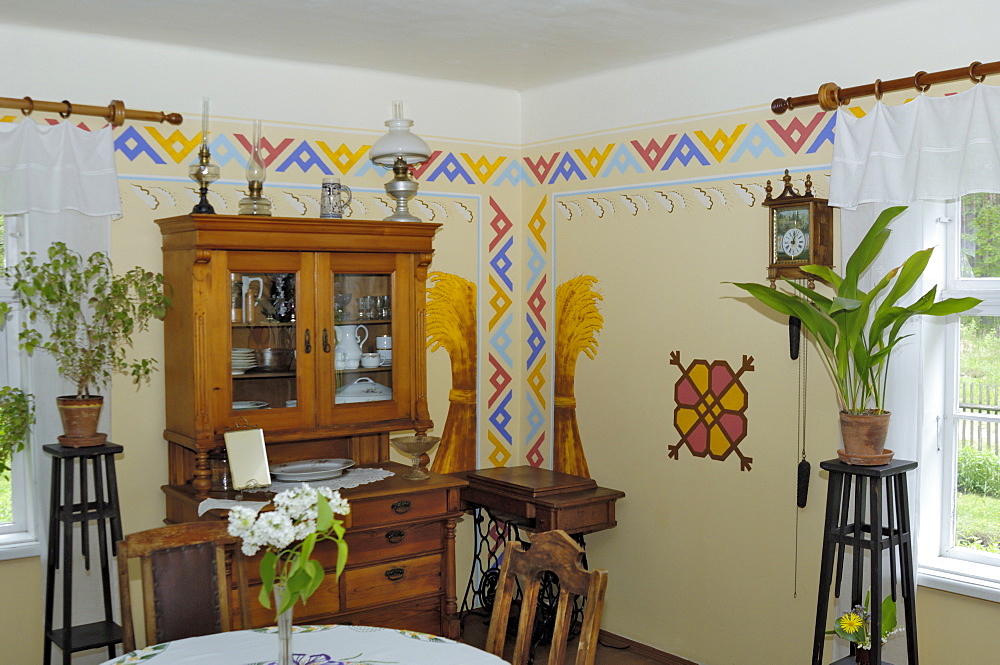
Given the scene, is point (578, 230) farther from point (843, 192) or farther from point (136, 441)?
point (136, 441)

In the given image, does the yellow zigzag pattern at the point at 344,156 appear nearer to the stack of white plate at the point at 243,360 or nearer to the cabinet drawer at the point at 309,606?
the stack of white plate at the point at 243,360

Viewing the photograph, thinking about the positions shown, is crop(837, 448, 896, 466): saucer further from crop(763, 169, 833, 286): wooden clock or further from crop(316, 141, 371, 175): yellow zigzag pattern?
crop(316, 141, 371, 175): yellow zigzag pattern

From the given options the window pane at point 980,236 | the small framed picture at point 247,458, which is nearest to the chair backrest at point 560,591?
the small framed picture at point 247,458

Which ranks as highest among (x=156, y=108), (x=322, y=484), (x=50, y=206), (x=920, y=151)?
(x=156, y=108)

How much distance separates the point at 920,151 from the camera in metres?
3.22

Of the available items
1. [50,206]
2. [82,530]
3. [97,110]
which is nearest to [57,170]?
[50,206]

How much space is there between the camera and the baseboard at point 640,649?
13.9ft

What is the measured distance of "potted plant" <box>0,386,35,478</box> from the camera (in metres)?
3.55

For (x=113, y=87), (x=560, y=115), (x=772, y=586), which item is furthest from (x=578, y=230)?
(x=113, y=87)

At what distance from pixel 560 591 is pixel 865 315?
1420 mm

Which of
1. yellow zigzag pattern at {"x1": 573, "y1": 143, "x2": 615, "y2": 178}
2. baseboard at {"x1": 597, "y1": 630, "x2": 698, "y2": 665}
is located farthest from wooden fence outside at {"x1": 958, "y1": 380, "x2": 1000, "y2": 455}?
yellow zigzag pattern at {"x1": 573, "y1": 143, "x2": 615, "y2": 178}

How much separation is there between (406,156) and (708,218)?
1.32m

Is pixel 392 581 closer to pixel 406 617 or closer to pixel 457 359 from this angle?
pixel 406 617

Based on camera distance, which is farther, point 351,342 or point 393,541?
point 351,342
